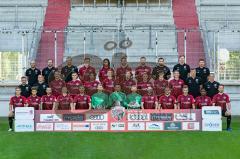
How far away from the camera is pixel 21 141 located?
1778cm

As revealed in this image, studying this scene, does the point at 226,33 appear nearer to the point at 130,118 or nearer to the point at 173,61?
the point at 173,61

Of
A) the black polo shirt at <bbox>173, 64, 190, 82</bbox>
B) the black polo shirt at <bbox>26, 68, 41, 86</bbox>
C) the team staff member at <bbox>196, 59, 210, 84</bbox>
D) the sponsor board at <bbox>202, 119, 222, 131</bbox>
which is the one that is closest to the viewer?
the sponsor board at <bbox>202, 119, 222, 131</bbox>

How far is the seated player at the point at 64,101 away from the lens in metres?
19.8

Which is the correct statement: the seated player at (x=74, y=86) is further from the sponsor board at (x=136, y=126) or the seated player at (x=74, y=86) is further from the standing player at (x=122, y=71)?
the sponsor board at (x=136, y=126)

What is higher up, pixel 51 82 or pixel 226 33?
pixel 226 33

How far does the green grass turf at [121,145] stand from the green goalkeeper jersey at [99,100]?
126 cm

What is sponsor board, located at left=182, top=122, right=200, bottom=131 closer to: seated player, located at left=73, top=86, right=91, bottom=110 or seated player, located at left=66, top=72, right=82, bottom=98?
seated player, located at left=73, top=86, right=91, bottom=110

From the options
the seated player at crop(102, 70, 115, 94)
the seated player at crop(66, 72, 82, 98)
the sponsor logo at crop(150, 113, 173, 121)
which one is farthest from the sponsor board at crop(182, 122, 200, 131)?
the seated player at crop(66, 72, 82, 98)

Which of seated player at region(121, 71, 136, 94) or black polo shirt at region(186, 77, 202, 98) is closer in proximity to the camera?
seated player at region(121, 71, 136, 94)

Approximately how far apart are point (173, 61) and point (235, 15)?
241 inches

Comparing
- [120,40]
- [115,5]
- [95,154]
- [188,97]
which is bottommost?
[95,154]

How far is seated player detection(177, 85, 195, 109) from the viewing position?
19938 millimetres

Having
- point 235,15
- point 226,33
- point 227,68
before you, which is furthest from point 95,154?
point 235,15

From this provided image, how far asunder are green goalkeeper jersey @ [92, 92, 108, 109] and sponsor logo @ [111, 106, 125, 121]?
0.66m
